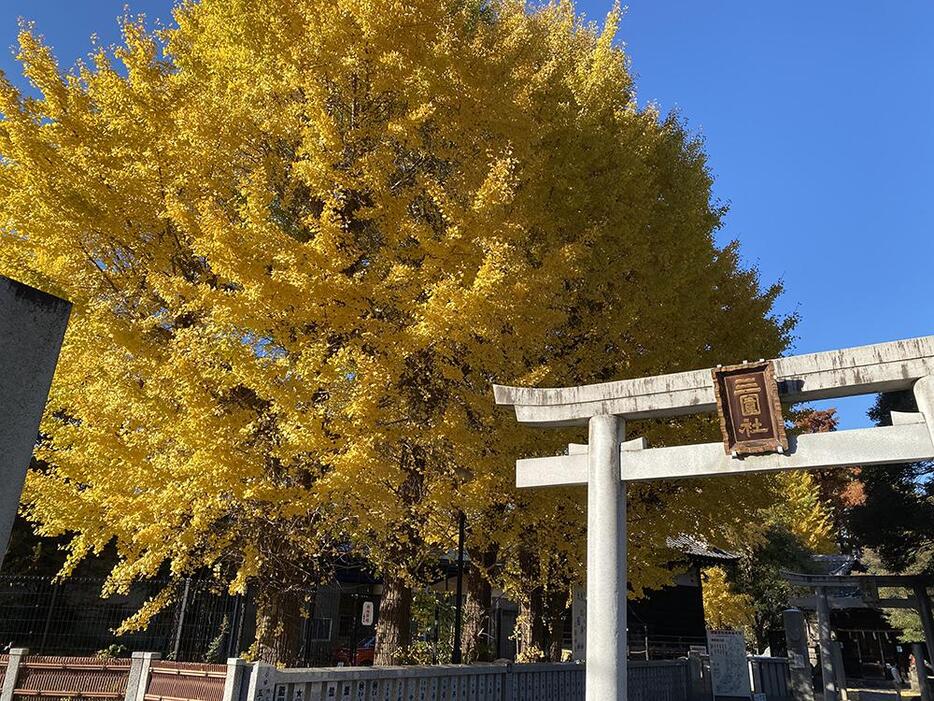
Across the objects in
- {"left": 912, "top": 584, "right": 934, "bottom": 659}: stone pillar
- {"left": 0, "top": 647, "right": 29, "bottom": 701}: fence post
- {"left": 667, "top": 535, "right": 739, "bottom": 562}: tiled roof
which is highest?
{"left": 667, "top": 535, "right": 739, "bottom": 562}: tiled roof

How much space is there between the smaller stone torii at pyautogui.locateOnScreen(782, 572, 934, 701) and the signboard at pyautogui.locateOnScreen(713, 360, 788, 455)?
1232 centimetres

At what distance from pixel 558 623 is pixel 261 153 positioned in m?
12.0

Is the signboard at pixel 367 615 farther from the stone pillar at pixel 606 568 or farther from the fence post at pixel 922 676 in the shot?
the fence post at pixel 922 676

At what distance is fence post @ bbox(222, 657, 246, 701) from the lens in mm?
5934

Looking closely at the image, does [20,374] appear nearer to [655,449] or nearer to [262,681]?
[262,681]

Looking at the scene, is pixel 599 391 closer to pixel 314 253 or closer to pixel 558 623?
pixel 314 253

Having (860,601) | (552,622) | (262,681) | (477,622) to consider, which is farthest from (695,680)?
(262,681)

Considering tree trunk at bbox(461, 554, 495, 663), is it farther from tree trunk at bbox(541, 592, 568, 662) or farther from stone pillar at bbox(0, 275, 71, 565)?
stone pillar at bbox(0, 275, 71, 565)

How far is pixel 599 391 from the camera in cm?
740

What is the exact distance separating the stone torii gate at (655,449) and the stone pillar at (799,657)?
11190 mm

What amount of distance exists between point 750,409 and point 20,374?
6.26 metres

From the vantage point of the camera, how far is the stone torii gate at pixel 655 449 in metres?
6.23

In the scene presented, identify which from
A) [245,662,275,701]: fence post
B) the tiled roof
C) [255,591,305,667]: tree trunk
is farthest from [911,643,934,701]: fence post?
[245,662,275,701]: fence post

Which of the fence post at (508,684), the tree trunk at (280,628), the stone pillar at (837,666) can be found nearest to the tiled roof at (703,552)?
the stone pillar at (837,666)
